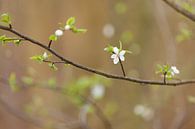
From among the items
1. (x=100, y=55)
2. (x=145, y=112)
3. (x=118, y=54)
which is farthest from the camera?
(x=100, y=55)

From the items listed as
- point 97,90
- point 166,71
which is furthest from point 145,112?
point 166,71

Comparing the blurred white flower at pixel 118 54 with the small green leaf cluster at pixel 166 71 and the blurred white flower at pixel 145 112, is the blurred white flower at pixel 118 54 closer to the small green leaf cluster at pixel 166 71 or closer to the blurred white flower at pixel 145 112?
the small green leaf cluster at pixel 166 71

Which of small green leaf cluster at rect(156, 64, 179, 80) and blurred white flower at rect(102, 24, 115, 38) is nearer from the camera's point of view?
small green leaf cluster at rect(156, 64, 179, 80)

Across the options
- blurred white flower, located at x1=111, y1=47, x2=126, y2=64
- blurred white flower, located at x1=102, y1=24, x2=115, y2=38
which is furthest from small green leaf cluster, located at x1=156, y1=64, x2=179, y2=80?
blurred white flower, located at x1=102, y1=24, x2=115, y2=38

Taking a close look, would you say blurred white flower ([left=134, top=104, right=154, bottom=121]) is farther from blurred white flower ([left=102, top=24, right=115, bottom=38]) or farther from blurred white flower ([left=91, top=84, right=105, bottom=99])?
blurred white flower ([left=102, top=24, right=115, bottom=38])

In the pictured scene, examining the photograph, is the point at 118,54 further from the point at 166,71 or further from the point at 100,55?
the point at 100,55

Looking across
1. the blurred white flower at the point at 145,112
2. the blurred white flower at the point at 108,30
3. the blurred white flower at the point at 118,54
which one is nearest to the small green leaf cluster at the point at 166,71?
the blurred white flower at the point at 118,54

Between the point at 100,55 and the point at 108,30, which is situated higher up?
the point at 108,30

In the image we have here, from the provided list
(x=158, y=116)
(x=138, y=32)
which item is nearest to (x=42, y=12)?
(x=138, y=32)

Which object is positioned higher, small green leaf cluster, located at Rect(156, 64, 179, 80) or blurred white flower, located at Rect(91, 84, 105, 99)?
blurred white flower, located at Rect(91, 84, 105, 99)
